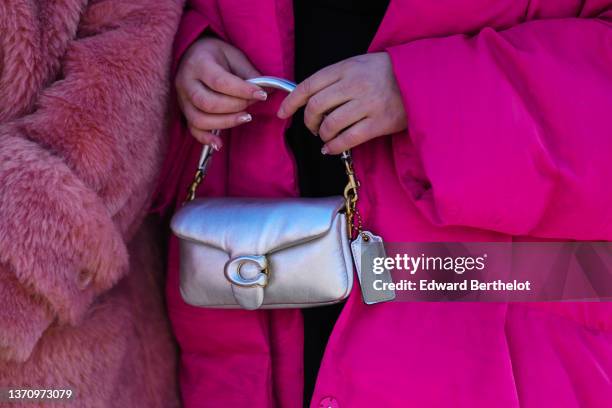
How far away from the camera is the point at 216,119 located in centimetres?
116

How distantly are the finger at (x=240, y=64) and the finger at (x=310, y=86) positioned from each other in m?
0.10

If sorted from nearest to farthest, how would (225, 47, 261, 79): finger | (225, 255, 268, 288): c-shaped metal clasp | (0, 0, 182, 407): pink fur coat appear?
(0, 0, 182, 407): pink fur coat, (225, 255, 268, 288): c-shaped metal clasp, (225, 47, 261, 79): finger

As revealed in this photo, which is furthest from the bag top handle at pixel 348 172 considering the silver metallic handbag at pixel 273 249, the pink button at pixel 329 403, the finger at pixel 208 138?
the pink button at pixel 329 403

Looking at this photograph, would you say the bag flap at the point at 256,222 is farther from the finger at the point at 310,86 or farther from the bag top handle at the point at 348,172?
the finger at the point at 310,86

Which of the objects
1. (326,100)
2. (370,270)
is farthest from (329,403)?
(326,100)

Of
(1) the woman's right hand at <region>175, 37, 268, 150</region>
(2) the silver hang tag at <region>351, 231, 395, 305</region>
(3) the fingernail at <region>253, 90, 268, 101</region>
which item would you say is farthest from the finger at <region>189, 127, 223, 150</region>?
(2) the silver hang tag at <region>351, 231, 395, 305</region>

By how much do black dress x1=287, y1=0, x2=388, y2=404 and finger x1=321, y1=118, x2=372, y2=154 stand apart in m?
0.12

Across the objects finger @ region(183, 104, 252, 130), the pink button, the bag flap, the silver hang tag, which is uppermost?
finger @ region(183, 104, 252, 130)

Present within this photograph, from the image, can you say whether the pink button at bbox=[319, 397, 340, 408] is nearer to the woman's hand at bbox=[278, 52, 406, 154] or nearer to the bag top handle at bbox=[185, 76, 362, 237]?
the bag top handle at bbox=[185, 76, 362, 237]

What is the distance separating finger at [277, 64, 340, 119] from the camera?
1098 millimetres

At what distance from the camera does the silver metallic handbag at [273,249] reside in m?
1.08

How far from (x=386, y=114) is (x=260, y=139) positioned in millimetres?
224

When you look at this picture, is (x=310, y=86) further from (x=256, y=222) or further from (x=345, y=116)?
(x=256, y=222)

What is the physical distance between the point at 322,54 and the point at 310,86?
5.1 inches
